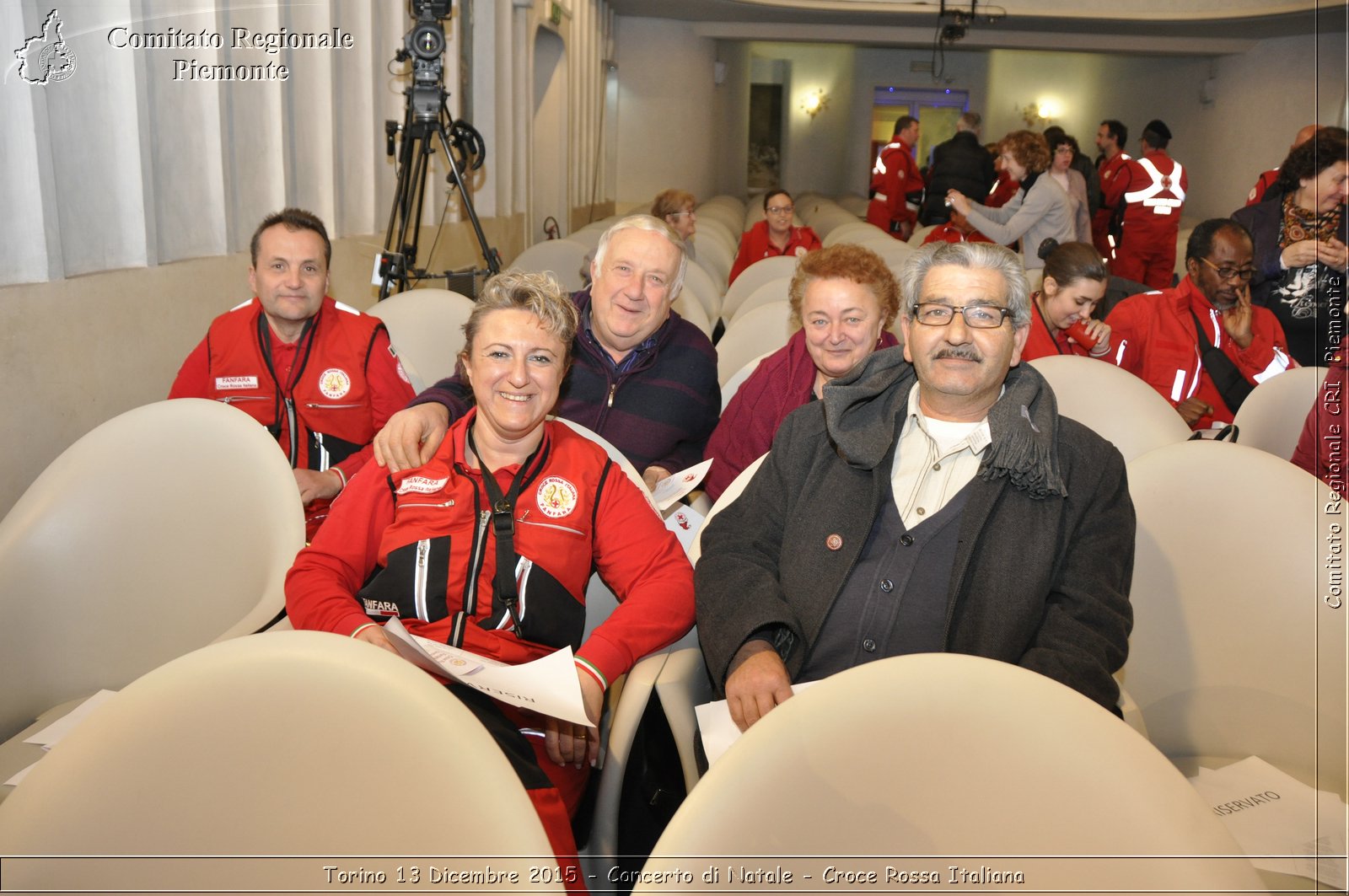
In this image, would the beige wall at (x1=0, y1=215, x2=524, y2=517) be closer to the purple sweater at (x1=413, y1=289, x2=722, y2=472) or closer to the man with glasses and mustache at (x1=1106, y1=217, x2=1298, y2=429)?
the purple sweater at (x1=413, y1=289, x2=722, y2=472)

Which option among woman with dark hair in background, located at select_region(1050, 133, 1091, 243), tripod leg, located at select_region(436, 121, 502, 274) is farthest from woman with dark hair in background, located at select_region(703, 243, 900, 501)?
woman with dark hair in background, located at select_region(1050, 133, 1091, 243)

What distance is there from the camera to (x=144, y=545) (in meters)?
2.05

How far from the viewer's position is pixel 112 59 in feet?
9.53

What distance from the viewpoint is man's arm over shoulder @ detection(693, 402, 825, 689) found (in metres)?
1.74

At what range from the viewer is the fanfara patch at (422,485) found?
1.86 meters

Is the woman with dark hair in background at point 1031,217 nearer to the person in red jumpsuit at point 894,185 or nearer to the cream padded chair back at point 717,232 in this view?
the cream padded chair back at point 717,232

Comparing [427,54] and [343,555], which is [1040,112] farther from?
[343,555]

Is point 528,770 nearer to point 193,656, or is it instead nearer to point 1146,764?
point 193,656

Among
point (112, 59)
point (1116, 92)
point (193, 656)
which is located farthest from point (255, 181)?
point (1116, 92)

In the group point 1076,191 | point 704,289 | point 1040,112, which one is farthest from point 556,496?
point 1040,112

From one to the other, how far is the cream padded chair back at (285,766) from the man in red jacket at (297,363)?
1805 mm

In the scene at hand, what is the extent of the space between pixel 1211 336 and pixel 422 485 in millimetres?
2782

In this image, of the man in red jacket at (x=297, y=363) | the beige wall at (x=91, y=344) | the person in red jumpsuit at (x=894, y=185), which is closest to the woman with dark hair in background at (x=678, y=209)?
the beige wall at (x=91, y=344)

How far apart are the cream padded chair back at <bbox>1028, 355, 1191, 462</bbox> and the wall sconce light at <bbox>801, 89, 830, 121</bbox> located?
65.2 ft
